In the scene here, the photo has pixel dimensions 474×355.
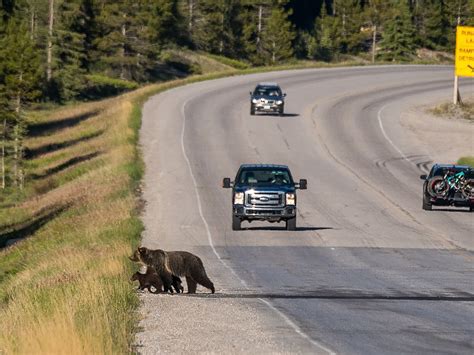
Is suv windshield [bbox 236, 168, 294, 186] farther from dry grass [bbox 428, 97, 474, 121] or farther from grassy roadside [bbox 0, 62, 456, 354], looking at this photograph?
dry grass [bbox 428, 97, 474, 121]

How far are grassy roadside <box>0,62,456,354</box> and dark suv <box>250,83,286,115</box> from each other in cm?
675

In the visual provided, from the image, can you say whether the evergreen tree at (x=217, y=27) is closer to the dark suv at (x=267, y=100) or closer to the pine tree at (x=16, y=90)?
the pine tree at (x=16, y=90)

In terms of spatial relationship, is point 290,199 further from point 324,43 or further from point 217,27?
point 324,43

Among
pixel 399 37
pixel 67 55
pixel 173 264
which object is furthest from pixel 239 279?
pixel 399 37

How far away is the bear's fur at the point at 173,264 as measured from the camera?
16875mm

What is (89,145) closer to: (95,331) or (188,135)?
(188,135)

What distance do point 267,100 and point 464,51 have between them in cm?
1149

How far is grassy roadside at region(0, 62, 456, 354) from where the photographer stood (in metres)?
12.5

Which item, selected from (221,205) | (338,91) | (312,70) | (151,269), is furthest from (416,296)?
(312,70)

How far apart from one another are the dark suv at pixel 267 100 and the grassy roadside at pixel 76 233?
675cm

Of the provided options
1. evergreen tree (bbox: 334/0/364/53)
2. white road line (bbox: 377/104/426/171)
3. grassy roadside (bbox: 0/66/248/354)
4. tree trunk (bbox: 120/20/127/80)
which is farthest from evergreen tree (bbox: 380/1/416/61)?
white road line (bbox: 377/104/426/171)

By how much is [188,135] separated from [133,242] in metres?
31.3

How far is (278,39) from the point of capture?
125 meters

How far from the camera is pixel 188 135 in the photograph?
194ft
